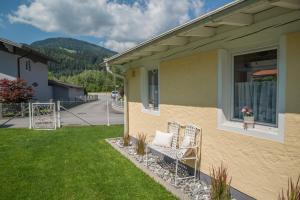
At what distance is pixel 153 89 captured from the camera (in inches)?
334

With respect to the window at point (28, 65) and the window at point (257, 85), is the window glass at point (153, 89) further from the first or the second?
the window at point (28, 65)

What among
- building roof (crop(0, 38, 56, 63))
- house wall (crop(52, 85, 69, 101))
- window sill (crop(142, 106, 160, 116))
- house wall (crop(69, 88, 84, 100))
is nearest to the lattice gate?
window sill (crop(142, 106, 160, 116))

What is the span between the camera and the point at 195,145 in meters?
5.58

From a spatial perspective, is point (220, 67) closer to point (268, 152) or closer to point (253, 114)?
point (253, 114)

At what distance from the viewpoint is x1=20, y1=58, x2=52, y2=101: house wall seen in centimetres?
2544

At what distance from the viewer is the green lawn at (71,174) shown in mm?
4965

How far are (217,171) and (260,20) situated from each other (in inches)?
111

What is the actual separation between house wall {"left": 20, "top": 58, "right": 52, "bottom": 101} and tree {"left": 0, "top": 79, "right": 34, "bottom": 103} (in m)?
3.23

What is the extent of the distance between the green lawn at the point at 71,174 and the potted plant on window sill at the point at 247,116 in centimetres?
190

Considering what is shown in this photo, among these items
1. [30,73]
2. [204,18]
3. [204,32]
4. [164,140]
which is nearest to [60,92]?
[30,73]

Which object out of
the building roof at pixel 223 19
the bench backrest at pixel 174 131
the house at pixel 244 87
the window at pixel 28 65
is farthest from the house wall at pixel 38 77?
the building roof at pixel 223 19

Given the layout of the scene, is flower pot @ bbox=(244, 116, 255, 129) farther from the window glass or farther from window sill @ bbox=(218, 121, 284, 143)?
the window glass

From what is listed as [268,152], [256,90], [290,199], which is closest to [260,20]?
[256,90]

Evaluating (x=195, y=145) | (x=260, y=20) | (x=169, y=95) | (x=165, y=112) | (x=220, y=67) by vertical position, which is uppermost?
(x=260, y=20)
